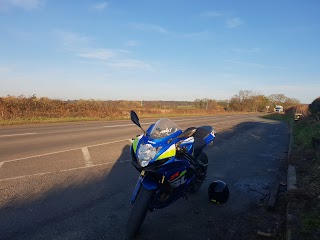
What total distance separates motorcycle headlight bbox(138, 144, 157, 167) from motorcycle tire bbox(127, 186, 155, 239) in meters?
0.37

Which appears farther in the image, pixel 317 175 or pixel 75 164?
pixel 75 164

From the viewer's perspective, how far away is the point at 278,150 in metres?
11.9

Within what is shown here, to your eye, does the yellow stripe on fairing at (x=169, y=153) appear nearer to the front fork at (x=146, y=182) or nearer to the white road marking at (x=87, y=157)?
the front fork at (x=146, y=182)

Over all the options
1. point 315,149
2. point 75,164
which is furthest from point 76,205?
point 315,149

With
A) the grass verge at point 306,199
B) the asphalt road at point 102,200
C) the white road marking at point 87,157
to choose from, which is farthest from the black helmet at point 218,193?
the white road marking at point 87,157

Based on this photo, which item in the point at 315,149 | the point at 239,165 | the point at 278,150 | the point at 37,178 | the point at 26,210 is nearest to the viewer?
the point at 26,210

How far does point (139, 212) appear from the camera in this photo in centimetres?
388

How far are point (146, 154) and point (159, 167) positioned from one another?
0.24 m

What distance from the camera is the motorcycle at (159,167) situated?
391 centimetres

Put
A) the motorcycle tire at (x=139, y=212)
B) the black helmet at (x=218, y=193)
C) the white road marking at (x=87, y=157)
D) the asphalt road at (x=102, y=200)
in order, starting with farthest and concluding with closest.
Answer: the white road marking at (x=87, y=157) → the black helmet at (x=218, y=193) → the asphalt road at (x=102, y=200) → the motorcycle tire at (x=139, y=212)

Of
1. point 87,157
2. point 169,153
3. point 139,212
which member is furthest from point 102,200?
point 87,157

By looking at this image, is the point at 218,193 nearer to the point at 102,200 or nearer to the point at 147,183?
the point at 147,183

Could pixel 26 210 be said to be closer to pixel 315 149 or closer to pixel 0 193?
pixel 0 193

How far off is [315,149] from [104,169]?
702cm
